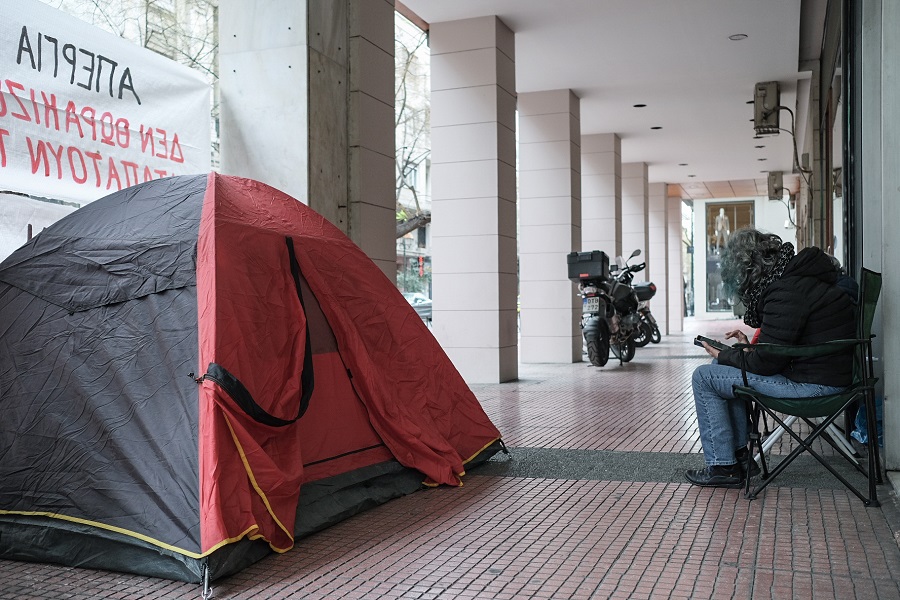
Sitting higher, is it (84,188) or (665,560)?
(84,188)

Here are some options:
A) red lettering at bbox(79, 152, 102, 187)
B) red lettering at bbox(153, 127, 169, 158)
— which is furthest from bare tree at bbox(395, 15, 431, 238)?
red lettering at bbox(79, 152, 102, 187)

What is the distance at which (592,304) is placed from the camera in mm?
10906

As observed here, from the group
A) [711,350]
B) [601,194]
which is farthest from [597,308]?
[711,350]

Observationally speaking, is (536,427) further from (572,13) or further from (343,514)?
(572,13)

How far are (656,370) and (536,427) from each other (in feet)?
17.0

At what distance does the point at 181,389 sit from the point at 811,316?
269 centimetres

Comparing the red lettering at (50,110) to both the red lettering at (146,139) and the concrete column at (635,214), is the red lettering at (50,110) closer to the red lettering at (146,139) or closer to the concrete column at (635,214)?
the red lettering at (146,139)

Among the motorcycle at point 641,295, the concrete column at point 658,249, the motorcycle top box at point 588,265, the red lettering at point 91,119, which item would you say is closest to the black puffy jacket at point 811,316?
the red lettering at point 91,119

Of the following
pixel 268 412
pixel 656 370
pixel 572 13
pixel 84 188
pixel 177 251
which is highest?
pixel 572 13

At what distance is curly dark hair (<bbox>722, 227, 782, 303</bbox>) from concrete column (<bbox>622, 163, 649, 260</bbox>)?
14.7 m

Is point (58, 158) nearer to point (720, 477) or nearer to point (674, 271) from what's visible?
point (720, 477)

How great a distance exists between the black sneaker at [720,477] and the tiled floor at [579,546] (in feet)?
0.19

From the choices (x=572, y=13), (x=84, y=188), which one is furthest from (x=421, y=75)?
(x=84, y=188)

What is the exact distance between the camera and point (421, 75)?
637 inches
